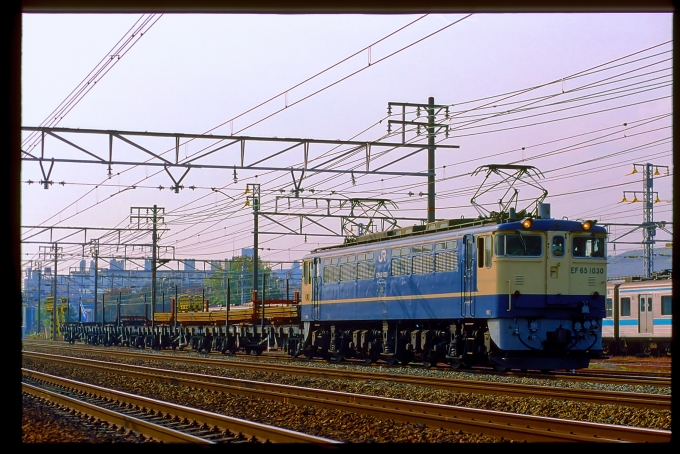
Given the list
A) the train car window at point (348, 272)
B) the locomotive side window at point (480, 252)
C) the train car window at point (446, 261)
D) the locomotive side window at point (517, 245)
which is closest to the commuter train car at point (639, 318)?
the train car window at point (348, 272)

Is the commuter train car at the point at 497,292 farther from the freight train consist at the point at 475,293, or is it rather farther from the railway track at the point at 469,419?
the railway track at the point at 469,419

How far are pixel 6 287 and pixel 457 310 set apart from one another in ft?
57.4

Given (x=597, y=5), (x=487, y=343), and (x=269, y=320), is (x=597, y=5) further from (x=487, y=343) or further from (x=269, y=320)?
(x=269, y=320)

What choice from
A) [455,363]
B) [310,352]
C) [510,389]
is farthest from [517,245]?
[310,352]

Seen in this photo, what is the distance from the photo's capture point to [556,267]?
20812 mm

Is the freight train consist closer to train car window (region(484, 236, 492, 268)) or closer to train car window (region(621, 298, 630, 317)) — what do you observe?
train car window (region(484, 236, 492, 268))

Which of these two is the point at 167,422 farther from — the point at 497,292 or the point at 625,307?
the point at 625,307

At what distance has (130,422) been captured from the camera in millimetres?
12492

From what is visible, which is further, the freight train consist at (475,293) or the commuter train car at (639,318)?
the commuter train car at (639,318)

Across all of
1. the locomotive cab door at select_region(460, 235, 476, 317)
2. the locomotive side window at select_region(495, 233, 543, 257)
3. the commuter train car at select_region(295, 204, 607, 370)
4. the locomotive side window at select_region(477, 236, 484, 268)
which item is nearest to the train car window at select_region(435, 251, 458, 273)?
the commuter train car at select_region(295, 204, 607, 370)

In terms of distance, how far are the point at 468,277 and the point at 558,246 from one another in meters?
2.19

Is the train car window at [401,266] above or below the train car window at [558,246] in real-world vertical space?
below

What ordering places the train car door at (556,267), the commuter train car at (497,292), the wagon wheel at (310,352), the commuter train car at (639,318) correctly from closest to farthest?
1. the commuter train car at (497,292)
2. the train car door at (556,267)
3. the wagon wheel at (310,352)
4. the commuter train car at (639,318)

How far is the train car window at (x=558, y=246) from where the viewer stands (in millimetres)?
20891
